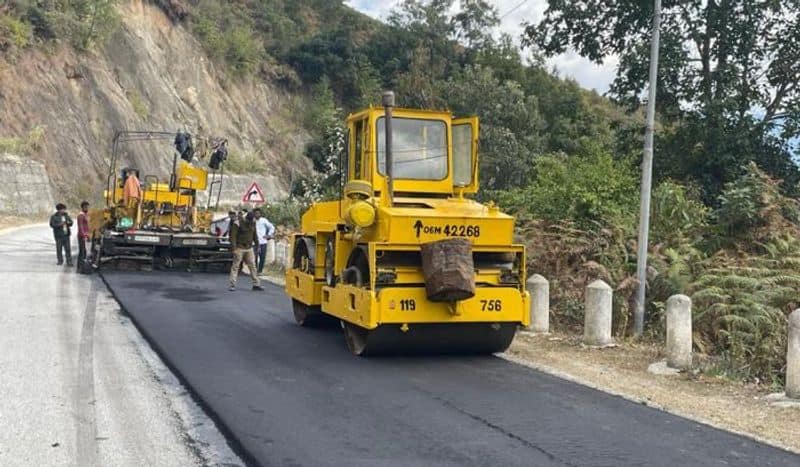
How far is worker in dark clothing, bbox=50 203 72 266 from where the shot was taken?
69.6ft

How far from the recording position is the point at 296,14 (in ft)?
258

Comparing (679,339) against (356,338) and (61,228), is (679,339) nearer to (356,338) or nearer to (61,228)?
(356,338)

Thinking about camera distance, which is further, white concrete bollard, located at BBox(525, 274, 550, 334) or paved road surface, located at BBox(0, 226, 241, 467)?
white concrete bollard, located at BBox(525, 274, 550, 334)

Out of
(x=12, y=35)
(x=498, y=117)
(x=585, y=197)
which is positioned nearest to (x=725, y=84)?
(x=585, y=197)

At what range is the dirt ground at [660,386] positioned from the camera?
22.6ft

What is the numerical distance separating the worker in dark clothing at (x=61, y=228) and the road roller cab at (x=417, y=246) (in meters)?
13.1

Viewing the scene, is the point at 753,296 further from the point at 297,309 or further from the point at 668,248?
the point at 297,309

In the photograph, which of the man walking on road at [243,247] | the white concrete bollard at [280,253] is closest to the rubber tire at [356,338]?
the man walking on road at [243,247]

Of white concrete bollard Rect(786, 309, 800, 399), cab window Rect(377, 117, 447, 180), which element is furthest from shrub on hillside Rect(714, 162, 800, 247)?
cab window Rect(377, 117, 447, 180)

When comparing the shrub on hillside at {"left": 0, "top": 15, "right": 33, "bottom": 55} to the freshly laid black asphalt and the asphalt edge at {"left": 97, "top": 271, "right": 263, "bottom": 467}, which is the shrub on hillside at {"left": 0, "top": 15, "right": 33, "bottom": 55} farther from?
the freshly laid black asphalt

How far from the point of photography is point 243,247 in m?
16.8

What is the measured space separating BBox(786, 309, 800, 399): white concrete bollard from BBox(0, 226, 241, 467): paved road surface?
5.01m

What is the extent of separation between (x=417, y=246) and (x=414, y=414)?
2.37m

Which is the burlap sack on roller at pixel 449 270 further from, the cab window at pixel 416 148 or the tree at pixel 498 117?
the tree at pixel 498 117
